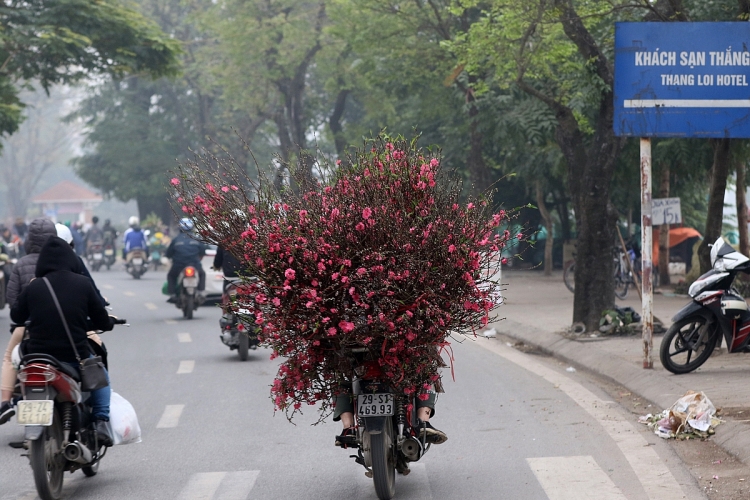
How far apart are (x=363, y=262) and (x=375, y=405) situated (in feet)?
2.70

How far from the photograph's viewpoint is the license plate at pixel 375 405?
605cm

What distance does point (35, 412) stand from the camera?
244 inches

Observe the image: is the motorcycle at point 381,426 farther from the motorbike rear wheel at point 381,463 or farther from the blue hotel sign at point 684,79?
the blue hotel sign at point 684,79

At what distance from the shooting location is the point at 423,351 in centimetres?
605

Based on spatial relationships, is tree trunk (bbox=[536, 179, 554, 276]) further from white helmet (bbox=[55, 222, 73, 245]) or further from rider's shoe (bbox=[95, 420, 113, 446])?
rider's shoe (bbox=[95, 420, 113, 446])

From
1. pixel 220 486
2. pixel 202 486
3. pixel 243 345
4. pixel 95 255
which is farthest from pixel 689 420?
pixel 95 255

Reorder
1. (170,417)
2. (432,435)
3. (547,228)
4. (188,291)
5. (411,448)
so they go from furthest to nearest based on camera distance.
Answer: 1. (547,228)
2. (188,291)
3. (170,417)
4. (432,435)
5. (411,448)

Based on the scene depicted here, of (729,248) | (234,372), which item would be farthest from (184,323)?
(729,248)

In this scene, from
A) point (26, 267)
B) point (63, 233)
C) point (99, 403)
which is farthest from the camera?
point (26, 267)

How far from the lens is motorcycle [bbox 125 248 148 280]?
111 ft

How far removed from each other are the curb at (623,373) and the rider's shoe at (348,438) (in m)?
2.57

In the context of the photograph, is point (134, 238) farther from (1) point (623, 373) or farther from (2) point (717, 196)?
(1) point (623, 373)

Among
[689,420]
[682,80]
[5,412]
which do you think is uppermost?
[682,80]

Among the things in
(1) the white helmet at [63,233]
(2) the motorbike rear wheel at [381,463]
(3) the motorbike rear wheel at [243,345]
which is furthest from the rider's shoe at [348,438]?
(3) the motorbike rear wheel at [243,345]
